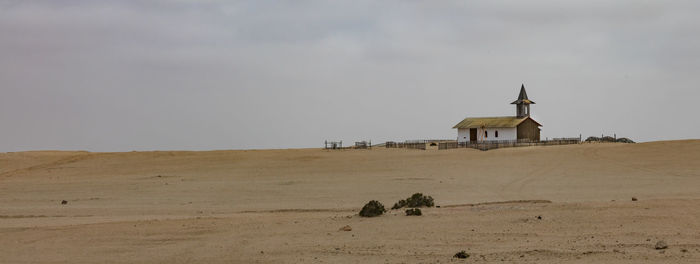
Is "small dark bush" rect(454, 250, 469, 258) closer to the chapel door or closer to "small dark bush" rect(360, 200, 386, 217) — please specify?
"small dark bush" rect(360, 200, 386, 217)

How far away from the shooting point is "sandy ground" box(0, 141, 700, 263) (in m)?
11.6

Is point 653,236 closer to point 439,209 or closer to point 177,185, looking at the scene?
point 439,209

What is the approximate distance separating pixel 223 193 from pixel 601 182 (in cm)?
1503

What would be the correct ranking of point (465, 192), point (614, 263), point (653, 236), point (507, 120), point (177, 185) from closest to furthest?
1. point (614, 263)
2. point (653, 236)
3. point (465, 192)
4. point (177, 185)
5. point (507, 120)

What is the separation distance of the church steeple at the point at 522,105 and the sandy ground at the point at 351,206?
20.6 m

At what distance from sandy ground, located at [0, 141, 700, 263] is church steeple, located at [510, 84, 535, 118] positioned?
2062 centimetres

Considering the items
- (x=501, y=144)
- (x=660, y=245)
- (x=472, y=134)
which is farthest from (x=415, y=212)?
(x=472, y=134)

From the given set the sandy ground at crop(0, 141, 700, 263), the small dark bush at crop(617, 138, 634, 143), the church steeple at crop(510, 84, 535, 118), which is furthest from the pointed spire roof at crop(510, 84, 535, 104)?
the sandy ground at crop(0, 141, 700, 263)

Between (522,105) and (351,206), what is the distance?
48.2m

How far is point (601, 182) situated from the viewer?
28.1 m

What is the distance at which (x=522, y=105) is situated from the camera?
66.4 meters

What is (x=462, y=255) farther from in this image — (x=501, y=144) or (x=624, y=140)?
(x=624, y=140)

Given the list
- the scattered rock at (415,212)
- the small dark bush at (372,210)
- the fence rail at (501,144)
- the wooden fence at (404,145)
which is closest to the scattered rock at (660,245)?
the scattered rock at (415,212)

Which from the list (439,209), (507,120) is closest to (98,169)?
(439,209)
